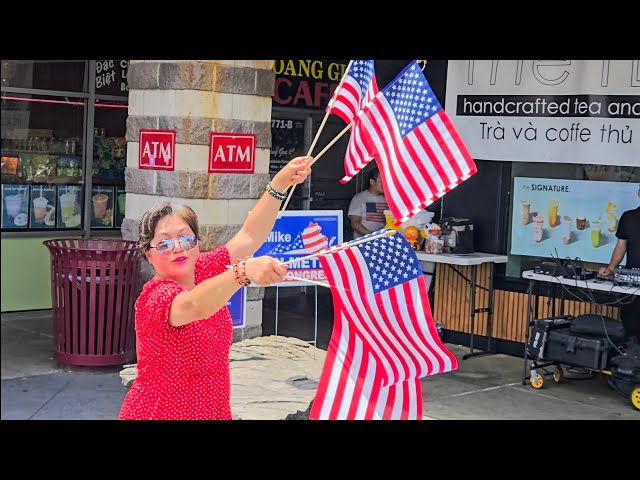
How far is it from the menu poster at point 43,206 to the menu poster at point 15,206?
76mm

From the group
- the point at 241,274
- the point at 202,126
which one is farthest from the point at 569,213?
the point at 241,274

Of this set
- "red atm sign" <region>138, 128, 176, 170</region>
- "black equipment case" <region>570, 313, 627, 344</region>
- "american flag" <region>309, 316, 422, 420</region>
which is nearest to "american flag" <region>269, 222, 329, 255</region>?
"red atm sign" <region>138, 128, 176, 170</region>

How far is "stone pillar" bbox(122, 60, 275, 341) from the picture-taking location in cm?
903

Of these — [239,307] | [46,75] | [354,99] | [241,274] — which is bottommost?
[239,307]

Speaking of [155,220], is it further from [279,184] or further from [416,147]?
[416,147]

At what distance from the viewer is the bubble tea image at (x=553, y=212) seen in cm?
1042

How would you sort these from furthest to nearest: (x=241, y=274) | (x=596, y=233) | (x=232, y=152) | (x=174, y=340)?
(x=596, y=233), (x=232, y=152), (x=174, y=340), (x=241, y=274)

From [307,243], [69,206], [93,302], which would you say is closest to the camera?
[93,302]

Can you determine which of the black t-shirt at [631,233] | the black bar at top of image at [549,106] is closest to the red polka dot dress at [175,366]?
the black t-shirt at [631,233]

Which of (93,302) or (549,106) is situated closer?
(93,302)

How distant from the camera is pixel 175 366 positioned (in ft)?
13.6

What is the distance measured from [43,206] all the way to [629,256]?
6203 millimetres

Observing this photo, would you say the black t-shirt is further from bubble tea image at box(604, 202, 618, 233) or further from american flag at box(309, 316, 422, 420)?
american flag at box(309, 316, 422, 420)
